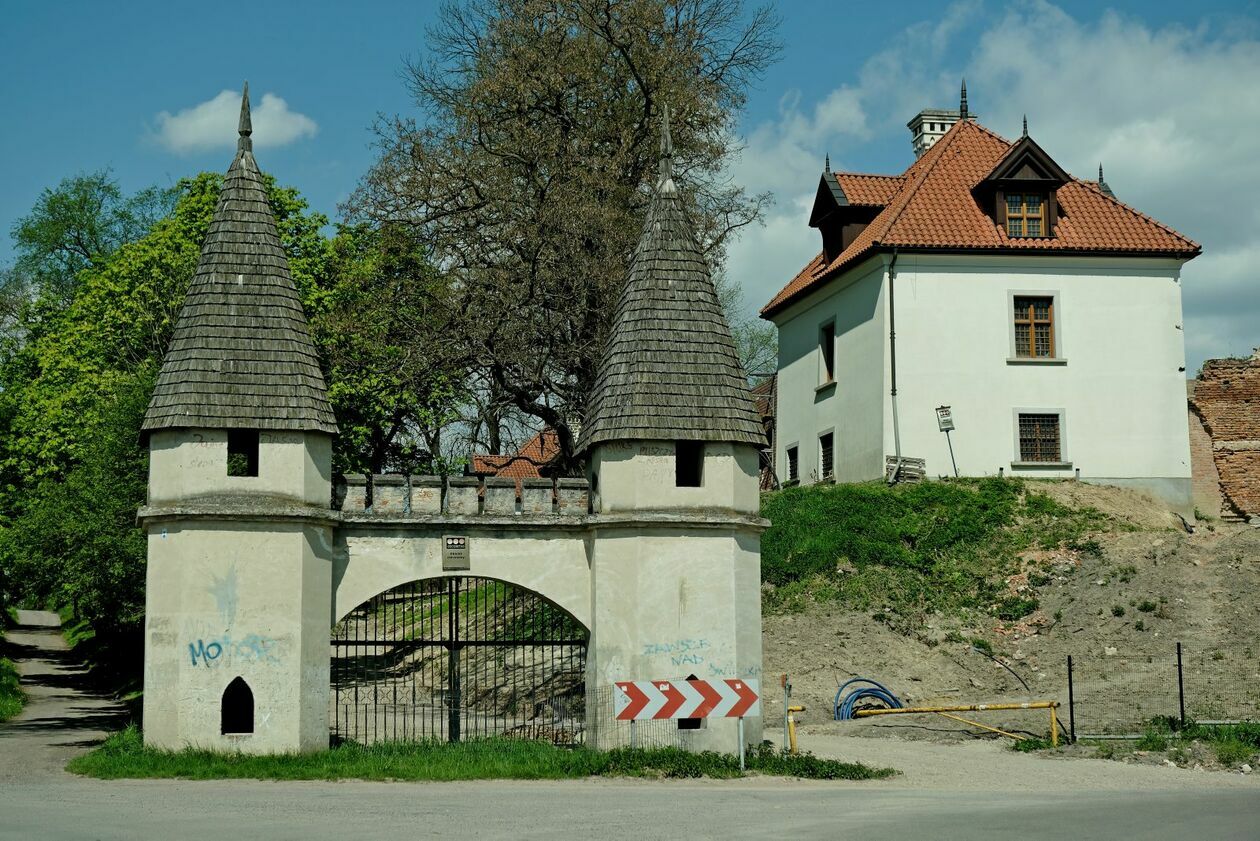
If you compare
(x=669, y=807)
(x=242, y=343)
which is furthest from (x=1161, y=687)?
(x=242, y=343)

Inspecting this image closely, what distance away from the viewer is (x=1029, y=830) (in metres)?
13.4

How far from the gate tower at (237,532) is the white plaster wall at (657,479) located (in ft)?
12.6

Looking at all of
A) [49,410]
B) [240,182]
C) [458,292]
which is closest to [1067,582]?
[458,292]

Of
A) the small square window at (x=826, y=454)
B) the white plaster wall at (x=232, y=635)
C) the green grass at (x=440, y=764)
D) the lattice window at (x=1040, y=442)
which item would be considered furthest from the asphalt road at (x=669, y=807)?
the small square window at (x=826, y=454)

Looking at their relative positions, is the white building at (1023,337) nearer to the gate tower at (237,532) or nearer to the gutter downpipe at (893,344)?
the gutter downpipe at (893,344)

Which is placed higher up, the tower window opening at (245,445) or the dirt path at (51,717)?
the tower window opening at (245,445)

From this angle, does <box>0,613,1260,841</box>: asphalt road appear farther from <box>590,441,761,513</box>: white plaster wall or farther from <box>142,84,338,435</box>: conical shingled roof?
<box>142,84,338,435</box>: conical shingled roof

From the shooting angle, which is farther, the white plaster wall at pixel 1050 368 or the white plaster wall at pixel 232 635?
the white plaster wall at pixel 1050 368

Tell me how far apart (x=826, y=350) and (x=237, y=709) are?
77.0 ft

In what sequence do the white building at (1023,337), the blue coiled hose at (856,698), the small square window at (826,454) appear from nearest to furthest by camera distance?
the blue coiled hose at (856,698) → the white building at (1023,337) → the small square window at (826,454)

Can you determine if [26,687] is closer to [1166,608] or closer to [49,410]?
[49,410]

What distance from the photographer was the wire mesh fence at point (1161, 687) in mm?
23391

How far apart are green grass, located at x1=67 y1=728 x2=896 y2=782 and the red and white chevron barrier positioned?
61cm

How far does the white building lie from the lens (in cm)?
3509
